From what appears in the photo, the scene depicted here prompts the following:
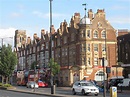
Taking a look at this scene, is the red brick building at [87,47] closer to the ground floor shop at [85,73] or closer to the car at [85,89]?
the ground floor shop at [85,73]

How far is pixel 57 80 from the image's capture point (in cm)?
8838

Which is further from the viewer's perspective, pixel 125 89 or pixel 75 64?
pixel 75 64

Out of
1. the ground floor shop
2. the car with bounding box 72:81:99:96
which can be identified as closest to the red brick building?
the ground floor shop

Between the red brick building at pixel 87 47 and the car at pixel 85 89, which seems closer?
the car at pixel 85 89

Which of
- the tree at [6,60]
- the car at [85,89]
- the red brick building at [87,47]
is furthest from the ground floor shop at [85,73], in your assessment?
the car at [85,89]

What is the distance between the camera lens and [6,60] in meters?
61.6

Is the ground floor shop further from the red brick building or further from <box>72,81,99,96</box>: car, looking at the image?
<box>72,81,99,96</box>: car

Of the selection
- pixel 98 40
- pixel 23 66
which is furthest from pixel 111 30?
pixel 23 66

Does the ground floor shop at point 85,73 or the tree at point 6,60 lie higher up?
the tree at point 6,60

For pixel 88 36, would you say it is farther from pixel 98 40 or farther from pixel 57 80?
pixel 57 80

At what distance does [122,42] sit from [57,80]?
83.3 ft

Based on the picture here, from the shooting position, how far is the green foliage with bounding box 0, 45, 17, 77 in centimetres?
6166

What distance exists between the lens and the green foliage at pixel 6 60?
61656 millimetres

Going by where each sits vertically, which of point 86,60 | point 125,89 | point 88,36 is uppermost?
point 88,36
